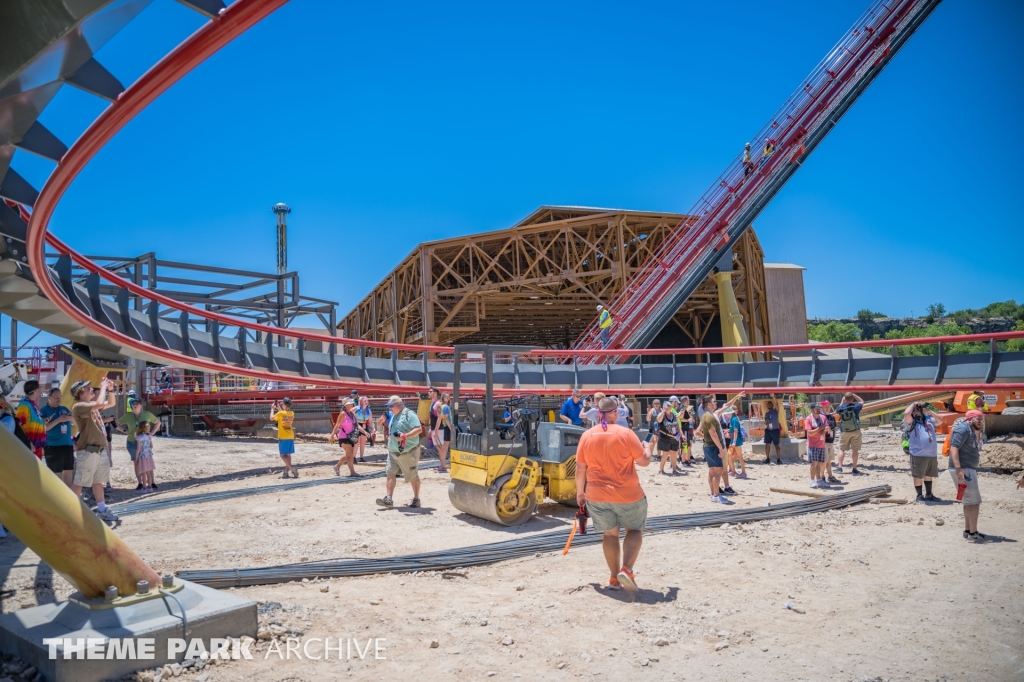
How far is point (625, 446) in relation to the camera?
5.91m

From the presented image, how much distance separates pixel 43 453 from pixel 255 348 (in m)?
6.67

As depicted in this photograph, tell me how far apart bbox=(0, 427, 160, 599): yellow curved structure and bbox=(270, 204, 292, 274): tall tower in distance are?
92.1 feet

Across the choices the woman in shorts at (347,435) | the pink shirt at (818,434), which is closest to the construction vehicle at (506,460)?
the woman in shorts at (347,435)

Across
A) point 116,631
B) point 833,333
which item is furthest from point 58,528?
point 833,333

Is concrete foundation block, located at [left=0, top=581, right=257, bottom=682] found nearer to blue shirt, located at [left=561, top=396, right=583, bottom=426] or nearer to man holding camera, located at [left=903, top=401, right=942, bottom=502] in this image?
blue shirt, located at [left=561, top=396, right=583, bottom=426]

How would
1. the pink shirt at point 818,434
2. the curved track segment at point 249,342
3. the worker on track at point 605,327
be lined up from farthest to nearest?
the worker on track at point 605,327
the pink shirt at point 818,434
the curved track segment at point 249,342

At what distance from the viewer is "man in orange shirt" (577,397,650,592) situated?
586 cm

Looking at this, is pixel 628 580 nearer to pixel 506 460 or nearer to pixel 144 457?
pixel 506 460

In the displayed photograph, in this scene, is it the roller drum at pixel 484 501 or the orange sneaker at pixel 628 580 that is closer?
the orange sneaker at pixel 628 580

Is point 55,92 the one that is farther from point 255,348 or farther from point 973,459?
point 255,348

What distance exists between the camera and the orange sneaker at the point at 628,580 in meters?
5.77

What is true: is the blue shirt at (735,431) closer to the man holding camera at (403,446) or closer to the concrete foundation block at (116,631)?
the man holding camera at (403,446)

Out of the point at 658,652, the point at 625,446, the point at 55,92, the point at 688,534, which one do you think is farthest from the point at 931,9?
the point at 55,92

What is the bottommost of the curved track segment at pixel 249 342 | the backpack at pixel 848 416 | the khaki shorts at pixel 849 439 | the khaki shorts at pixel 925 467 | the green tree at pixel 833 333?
the khaki shorts at pixel 925 467
